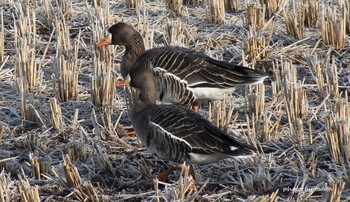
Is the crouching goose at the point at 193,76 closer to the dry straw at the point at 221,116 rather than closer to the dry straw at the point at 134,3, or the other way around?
the dry straw at the point at 221,116

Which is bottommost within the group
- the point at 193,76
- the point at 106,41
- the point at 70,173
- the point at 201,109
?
the point at 70,173

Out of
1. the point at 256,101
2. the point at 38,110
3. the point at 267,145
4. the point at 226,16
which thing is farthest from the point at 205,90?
the point at 226,16

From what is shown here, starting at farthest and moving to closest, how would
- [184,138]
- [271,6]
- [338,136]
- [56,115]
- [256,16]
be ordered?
[271,6] < [256,16] < [56,115] < [338,136] < [184,138]

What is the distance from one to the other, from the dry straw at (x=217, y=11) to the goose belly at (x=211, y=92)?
7.65 feet

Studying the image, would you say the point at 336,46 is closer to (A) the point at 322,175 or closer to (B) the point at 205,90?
(B) the point at 205,90

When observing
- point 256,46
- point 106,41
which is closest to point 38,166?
point 106,41

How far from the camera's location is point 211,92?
862 cm

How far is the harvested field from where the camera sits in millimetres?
7035

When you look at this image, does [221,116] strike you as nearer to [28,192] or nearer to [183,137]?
[183,137]

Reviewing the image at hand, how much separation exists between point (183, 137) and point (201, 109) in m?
2.08

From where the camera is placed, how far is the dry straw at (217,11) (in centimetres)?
1074

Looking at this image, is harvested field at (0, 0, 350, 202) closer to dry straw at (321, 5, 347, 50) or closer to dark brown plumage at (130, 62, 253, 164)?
dry straw at (321, 5, 347, 50)

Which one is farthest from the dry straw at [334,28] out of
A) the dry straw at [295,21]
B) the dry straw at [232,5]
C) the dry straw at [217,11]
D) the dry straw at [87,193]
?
the dry straw at [87,193]

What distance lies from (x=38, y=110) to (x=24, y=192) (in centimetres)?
209
